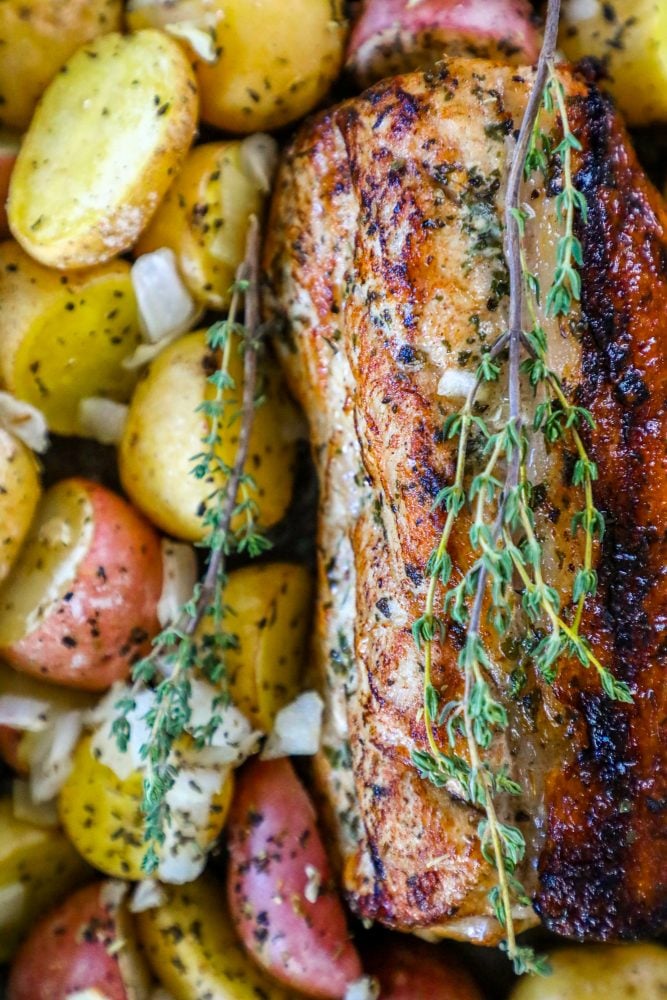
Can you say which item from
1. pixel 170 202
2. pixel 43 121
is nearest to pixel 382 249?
pixel 170 202

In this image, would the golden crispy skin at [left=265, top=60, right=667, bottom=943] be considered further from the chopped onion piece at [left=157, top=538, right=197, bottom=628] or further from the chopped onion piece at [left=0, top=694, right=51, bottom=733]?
the chopped onion piece at [left=0, top=694, right=51, bottom=733]

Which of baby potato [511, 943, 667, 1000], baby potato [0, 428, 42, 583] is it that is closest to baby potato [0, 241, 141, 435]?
baby potato [0, 428, 42, 583]

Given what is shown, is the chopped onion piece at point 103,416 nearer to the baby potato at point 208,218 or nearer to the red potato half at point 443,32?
the baby potato at point 208,218

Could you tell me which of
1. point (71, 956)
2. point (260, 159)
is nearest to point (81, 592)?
point (71, 956)

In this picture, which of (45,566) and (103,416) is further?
(103,416)

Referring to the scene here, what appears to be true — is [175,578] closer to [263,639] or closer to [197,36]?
[263,639]

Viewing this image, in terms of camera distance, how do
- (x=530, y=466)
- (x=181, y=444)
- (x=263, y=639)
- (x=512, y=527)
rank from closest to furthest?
1. (x=512, y=527)
2. (x=530, y=466)
3. (x=181, y=444)
4. (x=263, y=639)

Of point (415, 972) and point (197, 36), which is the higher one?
point (197, 36)
